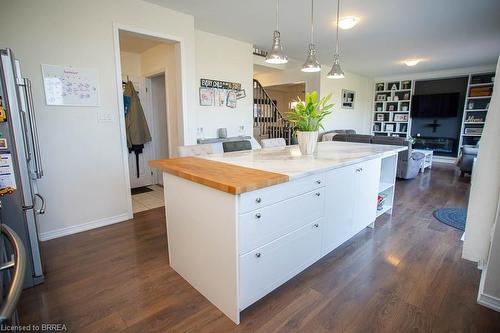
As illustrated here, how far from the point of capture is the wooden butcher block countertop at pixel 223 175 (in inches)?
54.0

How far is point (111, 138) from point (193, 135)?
1.12m

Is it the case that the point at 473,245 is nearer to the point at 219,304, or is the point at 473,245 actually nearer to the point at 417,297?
the point at 417,297

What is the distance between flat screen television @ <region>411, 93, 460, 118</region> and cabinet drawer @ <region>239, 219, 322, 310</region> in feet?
25.6

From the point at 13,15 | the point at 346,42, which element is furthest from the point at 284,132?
the point at 13,15

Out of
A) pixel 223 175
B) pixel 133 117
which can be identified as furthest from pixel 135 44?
pixel 223 175

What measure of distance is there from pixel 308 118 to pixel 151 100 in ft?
10.8

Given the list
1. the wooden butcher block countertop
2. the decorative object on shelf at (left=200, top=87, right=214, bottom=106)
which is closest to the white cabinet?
the wooden butcher block countertop

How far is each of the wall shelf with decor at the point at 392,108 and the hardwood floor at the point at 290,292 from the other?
6775 mm

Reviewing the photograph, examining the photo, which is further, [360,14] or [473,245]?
[360,14]

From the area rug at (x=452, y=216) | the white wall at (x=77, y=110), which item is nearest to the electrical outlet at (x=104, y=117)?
the white wall at (x=77, y=110)

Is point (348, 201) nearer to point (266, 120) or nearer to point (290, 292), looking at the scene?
point (290, 292)

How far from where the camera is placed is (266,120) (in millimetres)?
6289

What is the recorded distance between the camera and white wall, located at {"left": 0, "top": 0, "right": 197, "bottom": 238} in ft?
7.75

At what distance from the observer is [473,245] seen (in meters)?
1.84
